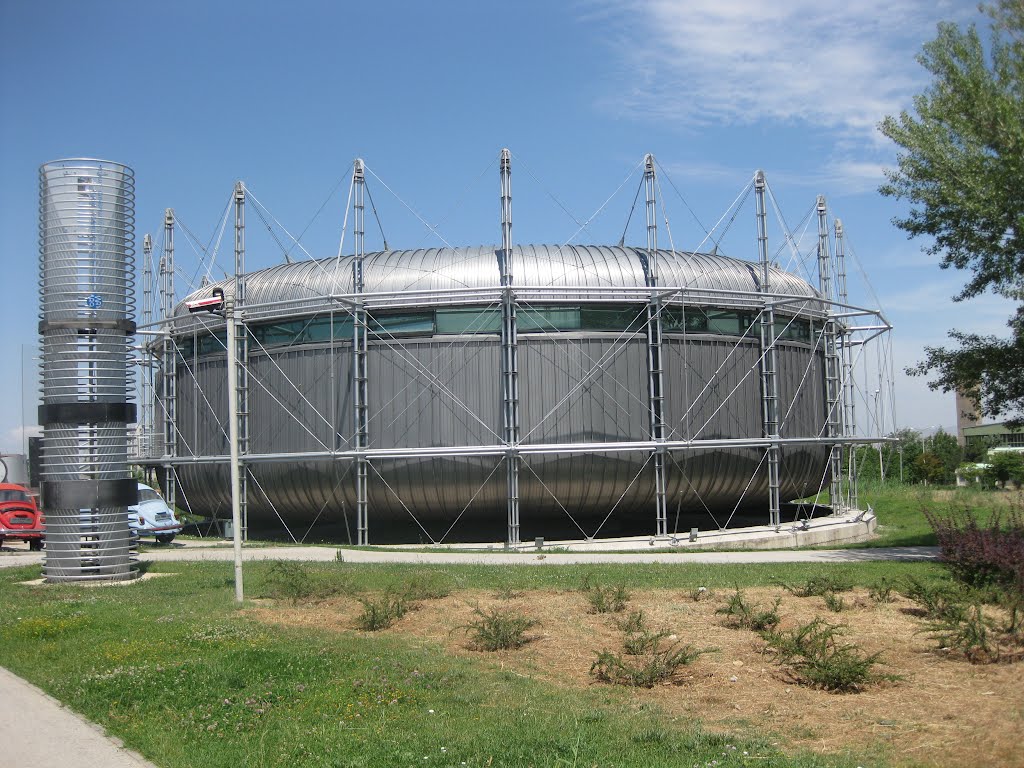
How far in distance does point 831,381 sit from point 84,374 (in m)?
25.0

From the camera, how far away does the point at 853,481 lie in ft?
117

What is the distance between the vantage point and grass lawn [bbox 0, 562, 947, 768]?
741cm

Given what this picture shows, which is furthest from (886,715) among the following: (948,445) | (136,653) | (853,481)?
(948,445)

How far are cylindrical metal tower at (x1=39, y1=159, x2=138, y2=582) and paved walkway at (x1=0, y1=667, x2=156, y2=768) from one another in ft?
29.6

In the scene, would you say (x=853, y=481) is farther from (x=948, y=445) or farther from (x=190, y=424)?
(x=948, y=445)

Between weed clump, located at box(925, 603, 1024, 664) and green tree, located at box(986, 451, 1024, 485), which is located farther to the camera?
green tree, located at box(986, 451, 1024, 485)

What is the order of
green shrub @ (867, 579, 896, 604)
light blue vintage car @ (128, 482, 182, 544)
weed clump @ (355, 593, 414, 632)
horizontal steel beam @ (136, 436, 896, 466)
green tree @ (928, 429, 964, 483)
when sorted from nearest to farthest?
1. weed clump @ (355, 593, 414, 632)
2. green shrub @ (867, 579, 896, 604)
3. horizontal steel beam @ (136, 436, 896, 466)
4. light blue vintage car @ (128, 482, 182, 544)
5. green tree @ (928, 429, 964, 483)

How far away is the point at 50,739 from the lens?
8141mm

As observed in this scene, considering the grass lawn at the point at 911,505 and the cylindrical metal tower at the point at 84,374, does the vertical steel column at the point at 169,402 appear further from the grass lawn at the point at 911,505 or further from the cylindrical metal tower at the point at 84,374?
the grass lawn at the point at 911,505

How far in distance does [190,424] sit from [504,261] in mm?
12145

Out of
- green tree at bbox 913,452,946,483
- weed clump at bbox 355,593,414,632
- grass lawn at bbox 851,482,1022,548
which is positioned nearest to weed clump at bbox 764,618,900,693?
weed clump at bbox 355,593,414,632

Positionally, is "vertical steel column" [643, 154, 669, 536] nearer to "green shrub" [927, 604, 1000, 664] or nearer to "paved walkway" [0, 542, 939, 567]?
"paved walkway" [0, 542, 939, 567]

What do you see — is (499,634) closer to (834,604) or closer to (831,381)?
(834,604)

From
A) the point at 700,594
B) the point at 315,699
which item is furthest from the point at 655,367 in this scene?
the point at 315,699
